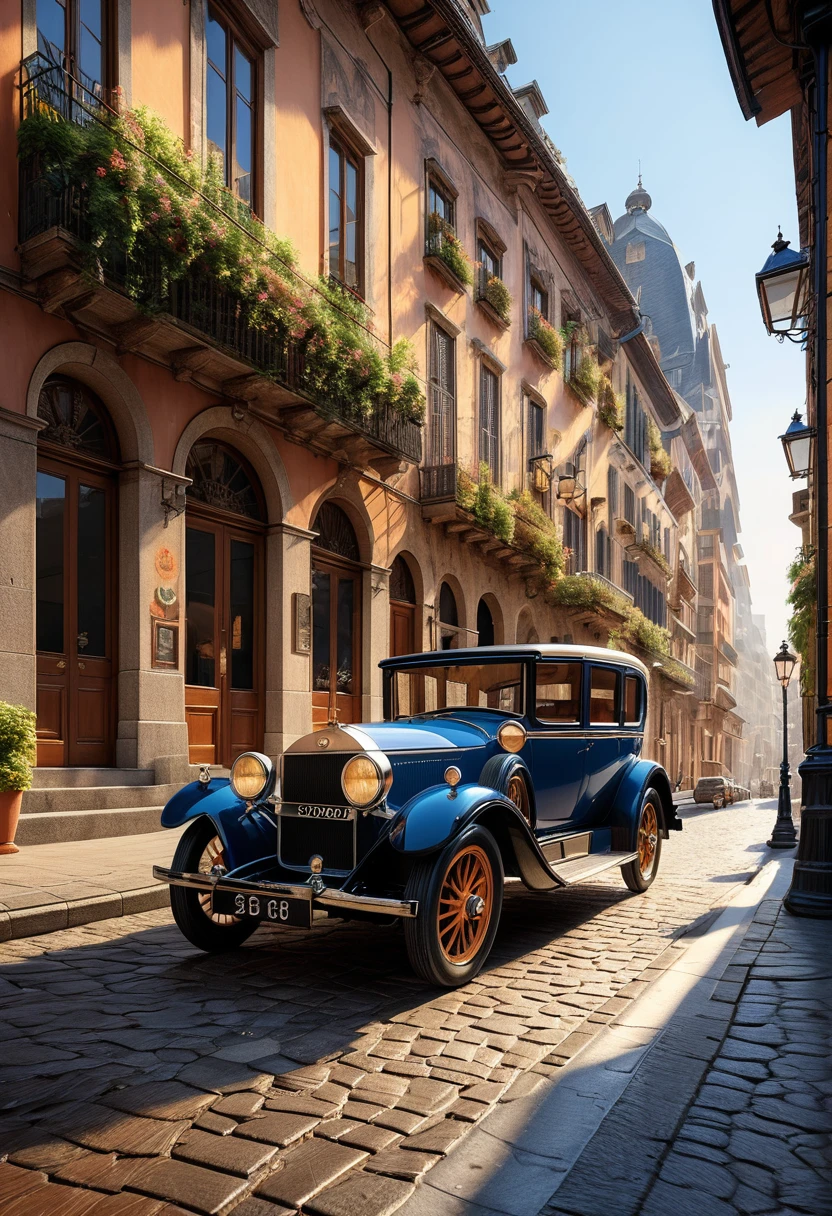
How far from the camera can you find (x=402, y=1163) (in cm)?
258

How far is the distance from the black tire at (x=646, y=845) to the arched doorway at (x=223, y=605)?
5607 millimetres

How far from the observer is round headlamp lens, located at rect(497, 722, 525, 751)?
5520 millimetres

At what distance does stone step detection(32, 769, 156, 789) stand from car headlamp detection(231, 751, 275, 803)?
13.8 feet

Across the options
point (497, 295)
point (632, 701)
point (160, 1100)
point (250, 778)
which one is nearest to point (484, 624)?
point (497, 295)

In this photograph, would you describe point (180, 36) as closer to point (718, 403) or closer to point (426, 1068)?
point (426, 1068)

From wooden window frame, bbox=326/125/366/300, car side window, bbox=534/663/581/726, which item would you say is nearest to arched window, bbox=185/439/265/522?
wooden window frame, bbox=326/125/366/300

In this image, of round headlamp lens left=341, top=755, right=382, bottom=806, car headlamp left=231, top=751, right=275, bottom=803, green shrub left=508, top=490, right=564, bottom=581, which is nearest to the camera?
round headlamp lens left=341, top=755, right=382, bottom=806

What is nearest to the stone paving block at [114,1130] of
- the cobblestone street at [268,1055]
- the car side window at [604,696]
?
the cobblestone street at [268,1055]

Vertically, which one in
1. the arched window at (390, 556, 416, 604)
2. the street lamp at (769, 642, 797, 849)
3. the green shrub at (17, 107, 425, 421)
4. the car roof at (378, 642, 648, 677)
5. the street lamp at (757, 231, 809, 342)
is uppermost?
the green shrub at (17, 107, 425, 421)

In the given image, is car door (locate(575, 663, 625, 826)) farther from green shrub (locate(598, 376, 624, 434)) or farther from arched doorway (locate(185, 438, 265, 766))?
green shrub (locate(598, 376, 624, 434))

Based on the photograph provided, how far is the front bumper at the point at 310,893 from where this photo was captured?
13.3 ft

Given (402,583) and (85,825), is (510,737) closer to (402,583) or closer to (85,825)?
(85,825)

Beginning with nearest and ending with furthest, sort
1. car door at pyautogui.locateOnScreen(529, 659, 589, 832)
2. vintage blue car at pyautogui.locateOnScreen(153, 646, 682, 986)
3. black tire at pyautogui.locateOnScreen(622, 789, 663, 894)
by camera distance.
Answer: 1. vintage blue car at pyautogui.locateOnScreen(153, 646, 682, 986)
2. car door at pyautogui.locateOnScreen(529, 659, 589, 832)
3. black tire at pyautogui.locateOnScreen(622, 789, 663, 894)

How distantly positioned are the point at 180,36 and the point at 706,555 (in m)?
47.7
